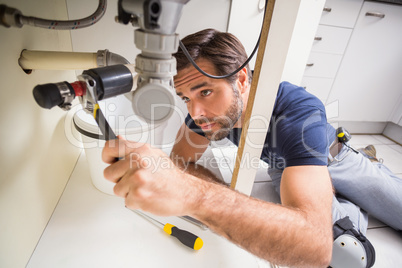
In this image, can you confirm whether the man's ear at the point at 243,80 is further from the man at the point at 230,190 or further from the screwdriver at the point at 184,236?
the screwdriver at the point at 184,236

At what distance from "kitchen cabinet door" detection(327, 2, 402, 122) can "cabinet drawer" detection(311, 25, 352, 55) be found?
0.17ft

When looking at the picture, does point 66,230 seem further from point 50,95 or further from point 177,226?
point 50,95

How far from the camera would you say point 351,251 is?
727 millimetres

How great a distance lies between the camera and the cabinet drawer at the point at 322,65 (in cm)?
163

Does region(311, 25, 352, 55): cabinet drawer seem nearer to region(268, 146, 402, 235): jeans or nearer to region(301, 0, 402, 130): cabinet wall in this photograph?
region(301, 0, 402, 130): cabinet wall

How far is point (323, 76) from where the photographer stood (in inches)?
67.1

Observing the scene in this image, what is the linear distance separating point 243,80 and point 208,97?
18 centimetres

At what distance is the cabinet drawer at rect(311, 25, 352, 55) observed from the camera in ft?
5.10

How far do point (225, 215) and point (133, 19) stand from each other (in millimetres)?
322

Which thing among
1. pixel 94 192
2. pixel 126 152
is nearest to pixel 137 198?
pixel 126 152

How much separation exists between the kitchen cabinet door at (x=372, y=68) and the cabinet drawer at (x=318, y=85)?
5cm

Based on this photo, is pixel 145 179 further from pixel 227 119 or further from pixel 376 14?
A: pixel 376 14

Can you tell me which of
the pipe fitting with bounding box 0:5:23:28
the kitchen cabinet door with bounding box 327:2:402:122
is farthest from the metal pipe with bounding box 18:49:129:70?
the kitchen cabinet door with bounding box 327:2:402:122

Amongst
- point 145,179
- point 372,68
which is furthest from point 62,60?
point 372,68
